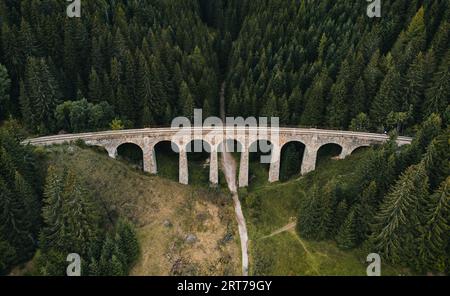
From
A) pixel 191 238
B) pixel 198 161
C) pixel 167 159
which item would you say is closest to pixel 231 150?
pixel 198 161

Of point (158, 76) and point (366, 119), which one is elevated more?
point (158, 76)

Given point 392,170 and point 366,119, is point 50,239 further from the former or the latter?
point 366,119

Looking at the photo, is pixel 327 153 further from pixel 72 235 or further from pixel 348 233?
pixel 72 235

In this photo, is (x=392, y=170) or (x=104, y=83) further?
(x=104, y=83)

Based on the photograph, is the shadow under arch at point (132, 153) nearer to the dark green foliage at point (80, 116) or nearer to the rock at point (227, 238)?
the dark green foliage at point (80, 116)

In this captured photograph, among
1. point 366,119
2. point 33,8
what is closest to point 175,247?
point 366,119
